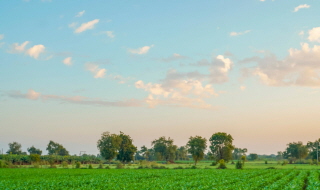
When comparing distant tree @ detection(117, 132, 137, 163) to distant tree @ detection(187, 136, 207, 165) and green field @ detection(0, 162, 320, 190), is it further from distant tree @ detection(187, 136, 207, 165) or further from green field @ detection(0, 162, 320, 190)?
green field @ detection(0, 162, 320, 190)

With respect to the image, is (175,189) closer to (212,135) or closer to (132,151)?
(132,151)

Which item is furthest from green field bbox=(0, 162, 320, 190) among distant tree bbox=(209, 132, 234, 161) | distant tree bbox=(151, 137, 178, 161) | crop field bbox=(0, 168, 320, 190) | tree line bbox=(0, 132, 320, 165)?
distant tree bbox=(151, 137, 178, 161)

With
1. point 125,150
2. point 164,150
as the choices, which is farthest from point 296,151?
point 125,150

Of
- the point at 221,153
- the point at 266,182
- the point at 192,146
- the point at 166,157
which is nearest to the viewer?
the point at 266,182

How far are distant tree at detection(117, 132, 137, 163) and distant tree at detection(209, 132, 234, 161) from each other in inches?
1245

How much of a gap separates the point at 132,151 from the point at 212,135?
3421 centimetres

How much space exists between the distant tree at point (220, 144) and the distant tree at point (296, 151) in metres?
63.0

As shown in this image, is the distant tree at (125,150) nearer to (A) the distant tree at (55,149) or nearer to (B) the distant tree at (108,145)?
(B) the distant tree at (108,145)

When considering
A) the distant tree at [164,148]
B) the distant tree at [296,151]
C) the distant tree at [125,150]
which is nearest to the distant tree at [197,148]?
the distant tree at [125,150]

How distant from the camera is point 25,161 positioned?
328 ft

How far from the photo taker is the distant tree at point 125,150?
335ft

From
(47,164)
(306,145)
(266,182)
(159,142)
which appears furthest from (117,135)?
(306,145)

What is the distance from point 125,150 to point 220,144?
36114 millimetres

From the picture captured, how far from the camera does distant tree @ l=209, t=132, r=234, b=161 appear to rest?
118012mm
